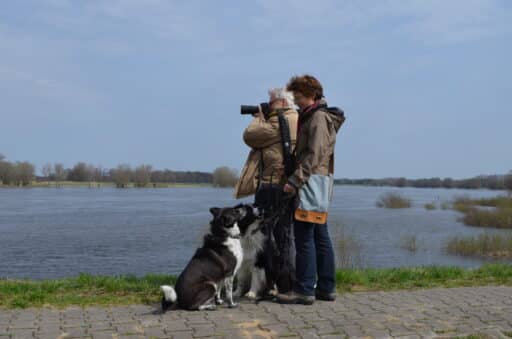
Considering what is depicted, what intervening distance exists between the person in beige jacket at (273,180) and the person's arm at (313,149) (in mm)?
378

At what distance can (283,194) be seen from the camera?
4.95 metres

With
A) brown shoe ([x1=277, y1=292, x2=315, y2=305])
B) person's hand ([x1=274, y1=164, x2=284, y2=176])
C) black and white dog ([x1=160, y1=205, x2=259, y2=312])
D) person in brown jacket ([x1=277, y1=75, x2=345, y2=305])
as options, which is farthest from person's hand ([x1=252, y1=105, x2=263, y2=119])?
brown shoe ([x1=277, y1=292, x2=315, y2=305])

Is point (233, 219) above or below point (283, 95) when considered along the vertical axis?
below

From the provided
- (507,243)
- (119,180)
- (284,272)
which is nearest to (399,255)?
(507,243)

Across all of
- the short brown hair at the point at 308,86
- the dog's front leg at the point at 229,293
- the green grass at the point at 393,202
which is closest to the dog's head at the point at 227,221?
the dog's front leg at the point at 229,293

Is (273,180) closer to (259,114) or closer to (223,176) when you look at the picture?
(259,114)

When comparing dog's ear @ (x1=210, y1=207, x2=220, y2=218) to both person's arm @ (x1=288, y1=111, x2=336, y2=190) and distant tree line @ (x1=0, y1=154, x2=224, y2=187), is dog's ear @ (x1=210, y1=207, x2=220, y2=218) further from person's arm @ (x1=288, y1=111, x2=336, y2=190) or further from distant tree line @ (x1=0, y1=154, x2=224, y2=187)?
distant tree line @ (x1=0, y1=154, x2=224, y2=187)

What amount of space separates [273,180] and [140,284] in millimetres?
1861

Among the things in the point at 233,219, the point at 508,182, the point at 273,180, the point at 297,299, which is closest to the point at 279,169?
the point at 273,180

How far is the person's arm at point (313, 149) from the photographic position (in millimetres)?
4586

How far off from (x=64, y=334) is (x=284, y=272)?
83.6 inches

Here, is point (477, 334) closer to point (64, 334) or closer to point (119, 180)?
point (64, 334)

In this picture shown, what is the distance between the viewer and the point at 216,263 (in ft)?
15.7

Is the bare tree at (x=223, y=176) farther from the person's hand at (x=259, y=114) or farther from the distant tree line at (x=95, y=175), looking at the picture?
the person's hand at (x=259, y=114)
